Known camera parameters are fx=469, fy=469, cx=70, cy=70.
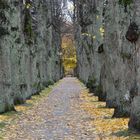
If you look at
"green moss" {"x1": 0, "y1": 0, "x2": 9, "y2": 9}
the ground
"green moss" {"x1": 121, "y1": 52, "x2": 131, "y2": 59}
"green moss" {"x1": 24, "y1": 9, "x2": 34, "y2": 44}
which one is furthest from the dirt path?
"green moss" {"x1": 24, "y1": 9, "x2": 34, "y2": 44}

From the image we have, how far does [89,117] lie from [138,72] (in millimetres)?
5503

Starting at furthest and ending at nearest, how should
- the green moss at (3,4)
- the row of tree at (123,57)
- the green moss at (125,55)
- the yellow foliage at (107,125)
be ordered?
the green moss at (3,4) < the green moss at (125,55) < the yellow foliage at (107,125) < the row of tree at (123,57)

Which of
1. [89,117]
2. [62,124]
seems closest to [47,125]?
[62,124]

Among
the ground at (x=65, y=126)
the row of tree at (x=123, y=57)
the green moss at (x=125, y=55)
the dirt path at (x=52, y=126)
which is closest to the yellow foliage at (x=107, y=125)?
the ground at (x=65, y=126)

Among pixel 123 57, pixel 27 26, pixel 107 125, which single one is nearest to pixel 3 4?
pixel 123 57

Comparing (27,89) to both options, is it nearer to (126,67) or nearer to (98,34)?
(98,34)

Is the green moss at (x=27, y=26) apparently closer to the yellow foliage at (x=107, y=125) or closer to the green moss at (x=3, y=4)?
the green moss at (x=3, y=4)

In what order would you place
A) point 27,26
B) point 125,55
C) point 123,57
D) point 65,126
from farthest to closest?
point 27,26 < point 123,57 < point 125,55 < point 65,126

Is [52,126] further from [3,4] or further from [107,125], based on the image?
[3,4]

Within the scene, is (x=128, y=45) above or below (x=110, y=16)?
below

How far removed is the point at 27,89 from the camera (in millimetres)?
26031

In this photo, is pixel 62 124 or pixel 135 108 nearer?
pixel 135 108

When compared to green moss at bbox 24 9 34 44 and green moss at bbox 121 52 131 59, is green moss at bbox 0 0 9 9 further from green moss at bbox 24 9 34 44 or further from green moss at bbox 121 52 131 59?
green moss at bbox 24 9 34 44

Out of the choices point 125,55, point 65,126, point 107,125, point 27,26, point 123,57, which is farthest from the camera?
point 27,26
